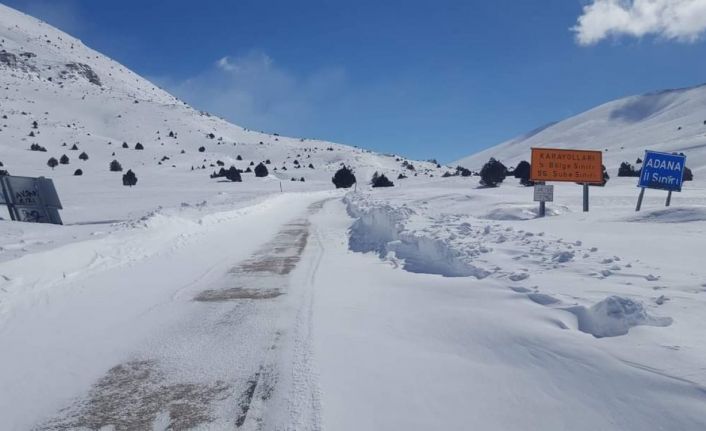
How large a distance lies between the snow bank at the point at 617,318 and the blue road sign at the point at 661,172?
14.4 metres

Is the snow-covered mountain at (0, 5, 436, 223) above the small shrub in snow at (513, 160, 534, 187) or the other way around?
above

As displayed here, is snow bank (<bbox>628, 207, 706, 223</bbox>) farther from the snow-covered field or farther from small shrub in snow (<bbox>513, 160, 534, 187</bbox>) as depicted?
small shrub in snow (<bbox>513, 160, 534, 187</bbox>)

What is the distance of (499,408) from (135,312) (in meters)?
4.96

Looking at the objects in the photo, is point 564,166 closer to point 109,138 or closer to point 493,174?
point 493,174

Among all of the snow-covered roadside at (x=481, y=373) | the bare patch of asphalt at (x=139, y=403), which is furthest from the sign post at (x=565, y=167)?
the bare patch of asphalt at (x=139, y=403)

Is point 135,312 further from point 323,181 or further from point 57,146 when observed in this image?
point 57,146

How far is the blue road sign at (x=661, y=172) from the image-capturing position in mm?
16672

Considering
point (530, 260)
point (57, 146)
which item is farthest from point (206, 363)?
point (57, 146)

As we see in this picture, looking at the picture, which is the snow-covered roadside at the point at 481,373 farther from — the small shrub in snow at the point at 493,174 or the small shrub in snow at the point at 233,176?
the small shrub in snow at the point at 233,176

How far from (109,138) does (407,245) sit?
8068 cm

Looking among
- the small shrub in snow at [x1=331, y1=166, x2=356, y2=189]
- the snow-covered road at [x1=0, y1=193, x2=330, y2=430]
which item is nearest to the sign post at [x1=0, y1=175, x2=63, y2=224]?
the snow-covered road at [x1=0, y1=193, x2=330, y2=430]

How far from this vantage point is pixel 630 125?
133625 mm

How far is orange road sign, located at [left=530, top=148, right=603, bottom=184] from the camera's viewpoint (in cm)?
1794

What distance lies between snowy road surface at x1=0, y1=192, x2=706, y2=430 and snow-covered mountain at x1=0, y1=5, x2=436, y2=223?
2379 cm
